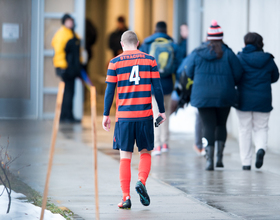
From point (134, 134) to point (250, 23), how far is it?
572 cm

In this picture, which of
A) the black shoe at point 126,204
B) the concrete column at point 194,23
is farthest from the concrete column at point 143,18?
the black shoe at point 126,204

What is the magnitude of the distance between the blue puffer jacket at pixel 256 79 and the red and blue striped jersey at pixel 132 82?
2434 millimetres

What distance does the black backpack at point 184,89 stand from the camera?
27.3 feet

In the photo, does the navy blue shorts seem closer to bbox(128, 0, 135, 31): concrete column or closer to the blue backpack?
the blue backpack

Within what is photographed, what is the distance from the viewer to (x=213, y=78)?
7066mm

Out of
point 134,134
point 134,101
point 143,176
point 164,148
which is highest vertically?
Answer: point 134,101

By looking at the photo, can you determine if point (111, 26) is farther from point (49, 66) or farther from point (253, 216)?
point (253, 216)

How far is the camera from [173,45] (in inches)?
343

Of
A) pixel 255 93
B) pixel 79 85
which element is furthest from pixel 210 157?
pixel 79 85

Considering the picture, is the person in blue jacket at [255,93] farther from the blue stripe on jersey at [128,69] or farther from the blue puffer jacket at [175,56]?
the blue stripe on jersey at [128,69]

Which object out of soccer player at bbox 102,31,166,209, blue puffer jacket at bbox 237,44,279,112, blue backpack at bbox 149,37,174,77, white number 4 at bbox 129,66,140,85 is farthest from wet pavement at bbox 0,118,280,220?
blue backpack at bbox 149,37,174,77

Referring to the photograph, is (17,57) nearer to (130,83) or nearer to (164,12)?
(130,83)

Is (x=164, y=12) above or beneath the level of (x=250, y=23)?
above

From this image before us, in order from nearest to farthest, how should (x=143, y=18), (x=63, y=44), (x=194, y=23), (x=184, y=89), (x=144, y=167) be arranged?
(x=144, y=167), (x=184, y=89), (x=63, y=44), (x=194, y=23), (x=143, y=18)
